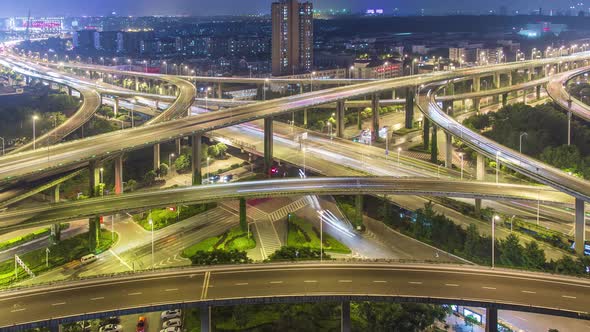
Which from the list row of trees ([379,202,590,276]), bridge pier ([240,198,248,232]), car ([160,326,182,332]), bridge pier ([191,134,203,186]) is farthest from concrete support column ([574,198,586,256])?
bridge pier ([191,134,203,186])

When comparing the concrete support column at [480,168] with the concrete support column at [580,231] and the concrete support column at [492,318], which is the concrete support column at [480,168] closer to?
the concrete support column at [580,231]

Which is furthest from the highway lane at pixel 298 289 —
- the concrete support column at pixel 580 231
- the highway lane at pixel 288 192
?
the concrete support column at pixel 580 231

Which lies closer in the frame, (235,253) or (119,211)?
(235,253)

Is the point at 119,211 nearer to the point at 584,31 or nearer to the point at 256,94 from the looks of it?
the point at 256,94

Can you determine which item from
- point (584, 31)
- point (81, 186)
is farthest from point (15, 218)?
point (584, 31)

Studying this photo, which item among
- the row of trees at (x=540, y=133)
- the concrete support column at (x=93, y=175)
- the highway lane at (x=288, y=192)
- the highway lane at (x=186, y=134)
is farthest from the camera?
the row of trees at (x=540, y=133)
